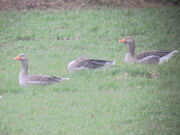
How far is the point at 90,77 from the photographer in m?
11.9

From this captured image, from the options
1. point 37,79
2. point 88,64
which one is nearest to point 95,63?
point 88,64

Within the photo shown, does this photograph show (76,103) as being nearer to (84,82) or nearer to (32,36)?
(84,82)

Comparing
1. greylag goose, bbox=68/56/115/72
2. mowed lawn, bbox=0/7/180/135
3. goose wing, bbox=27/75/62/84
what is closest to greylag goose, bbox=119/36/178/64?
mowed lawn, bbox=0/7/180/135

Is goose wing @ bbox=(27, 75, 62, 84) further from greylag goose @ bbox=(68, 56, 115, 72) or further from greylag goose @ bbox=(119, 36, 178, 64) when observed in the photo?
greylag goose @ bbox=(119, 36, 178, 64)

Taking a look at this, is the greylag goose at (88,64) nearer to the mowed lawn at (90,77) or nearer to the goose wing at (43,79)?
the mowed lawn at (90,77)

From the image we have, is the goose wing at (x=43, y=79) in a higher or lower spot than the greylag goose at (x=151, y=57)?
lower

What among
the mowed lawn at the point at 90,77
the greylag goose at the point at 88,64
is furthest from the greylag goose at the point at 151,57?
the greylag goose at the point at 88,64

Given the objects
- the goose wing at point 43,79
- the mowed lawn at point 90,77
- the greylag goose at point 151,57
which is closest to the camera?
the mowed lawn at point 90,77

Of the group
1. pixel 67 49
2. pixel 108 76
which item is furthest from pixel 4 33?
pixel 108 76

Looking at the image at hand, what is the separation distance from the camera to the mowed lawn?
364 inches

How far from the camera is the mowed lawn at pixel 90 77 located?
9.25 meters

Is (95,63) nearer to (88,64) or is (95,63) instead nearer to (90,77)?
(88,64)

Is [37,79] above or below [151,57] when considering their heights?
below

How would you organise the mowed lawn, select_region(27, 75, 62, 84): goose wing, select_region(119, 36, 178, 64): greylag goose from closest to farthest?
the mowed lawn < select_region(27, 75, 62, 84): goose wing < select_region(119, 36, 178, 64): greylag goose
